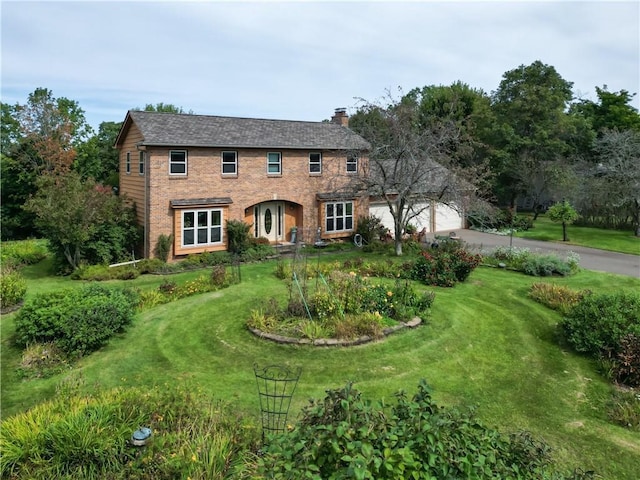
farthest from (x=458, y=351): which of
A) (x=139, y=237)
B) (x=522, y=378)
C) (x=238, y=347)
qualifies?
(x=139, y=237)

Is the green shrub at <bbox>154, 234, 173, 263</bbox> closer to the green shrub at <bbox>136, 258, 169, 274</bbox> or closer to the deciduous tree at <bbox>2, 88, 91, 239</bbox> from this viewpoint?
the green shrub at <bbox>136, 258, 169, 274</bbox>

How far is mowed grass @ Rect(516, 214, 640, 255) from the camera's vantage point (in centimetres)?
2611

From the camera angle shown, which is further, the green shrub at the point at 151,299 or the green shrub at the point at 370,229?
the green shrub at the point at 370,229

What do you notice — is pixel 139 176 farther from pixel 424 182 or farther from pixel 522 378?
pixel 522 378

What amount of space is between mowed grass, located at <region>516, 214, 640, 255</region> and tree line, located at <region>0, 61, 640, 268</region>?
147 centimetres

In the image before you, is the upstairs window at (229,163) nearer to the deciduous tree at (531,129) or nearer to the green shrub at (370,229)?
the green shrub at (370,229)

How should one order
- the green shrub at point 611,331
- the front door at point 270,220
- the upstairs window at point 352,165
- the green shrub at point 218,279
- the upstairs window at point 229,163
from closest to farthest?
the green shrub at point 611,331
the green shrub at point 218,279
the upstairs window at point 229,163
the front door at point 270,220
the upstairs window at point 352,165

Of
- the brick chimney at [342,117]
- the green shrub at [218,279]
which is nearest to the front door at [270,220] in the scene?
the brick chimney at [342,117]

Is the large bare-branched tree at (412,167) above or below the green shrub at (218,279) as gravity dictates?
above

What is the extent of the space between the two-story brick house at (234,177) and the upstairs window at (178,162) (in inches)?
1.8

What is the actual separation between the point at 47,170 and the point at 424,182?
2766cm

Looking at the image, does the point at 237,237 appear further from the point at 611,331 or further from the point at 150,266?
the point at 611,331

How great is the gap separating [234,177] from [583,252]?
63.6ft

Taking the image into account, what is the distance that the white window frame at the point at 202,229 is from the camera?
21.0 m
